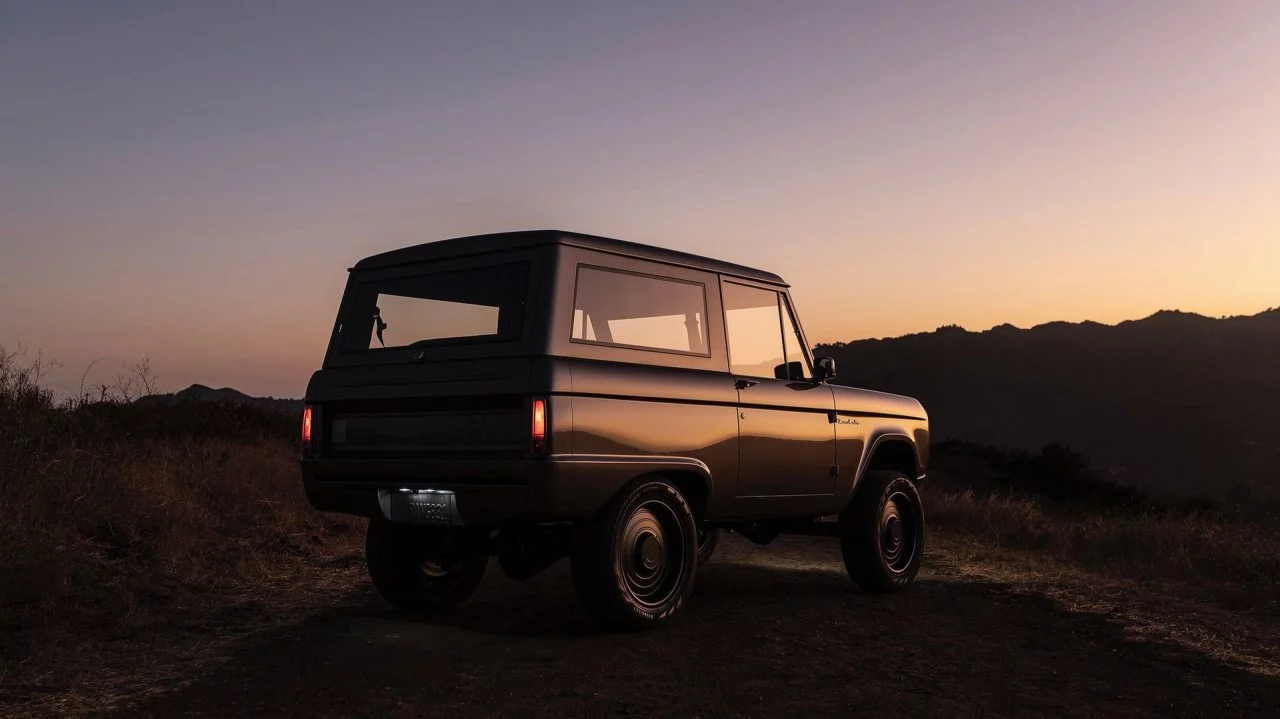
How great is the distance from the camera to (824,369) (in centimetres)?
727

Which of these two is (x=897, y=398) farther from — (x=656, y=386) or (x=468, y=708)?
(x=468, y=708)

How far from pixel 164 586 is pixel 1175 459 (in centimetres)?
9048

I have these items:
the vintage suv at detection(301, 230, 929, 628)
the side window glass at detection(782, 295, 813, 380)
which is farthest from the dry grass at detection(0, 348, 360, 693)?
the side window glass at detection(782, 295, 813, 380)

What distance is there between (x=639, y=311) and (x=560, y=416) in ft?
3.70

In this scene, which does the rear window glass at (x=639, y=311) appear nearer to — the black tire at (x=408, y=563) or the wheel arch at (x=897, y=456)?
the black tire at (x=408, y=563)

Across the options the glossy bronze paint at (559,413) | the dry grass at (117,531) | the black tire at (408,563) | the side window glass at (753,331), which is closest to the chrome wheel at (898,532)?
the glossy bronze paint at (559,413)

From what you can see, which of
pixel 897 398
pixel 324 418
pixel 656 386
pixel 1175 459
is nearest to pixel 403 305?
pixel 324 418

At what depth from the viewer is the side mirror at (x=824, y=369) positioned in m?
7.20

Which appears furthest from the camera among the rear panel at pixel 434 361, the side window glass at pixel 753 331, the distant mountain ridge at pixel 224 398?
the distant mountain ridge at pixel 224 398

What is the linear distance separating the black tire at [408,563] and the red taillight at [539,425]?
1537 millimetres

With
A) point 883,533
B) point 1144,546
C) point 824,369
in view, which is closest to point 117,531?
point 824,369

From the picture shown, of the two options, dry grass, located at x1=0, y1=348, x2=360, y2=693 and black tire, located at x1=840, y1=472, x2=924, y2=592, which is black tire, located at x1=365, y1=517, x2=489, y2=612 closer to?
dry grass, located at x1=0, y1=348, x2=360, y2=693

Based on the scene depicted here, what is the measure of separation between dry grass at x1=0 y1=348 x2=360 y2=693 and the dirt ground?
0.52m

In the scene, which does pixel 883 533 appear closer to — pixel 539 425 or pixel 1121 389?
pixel 539 425
